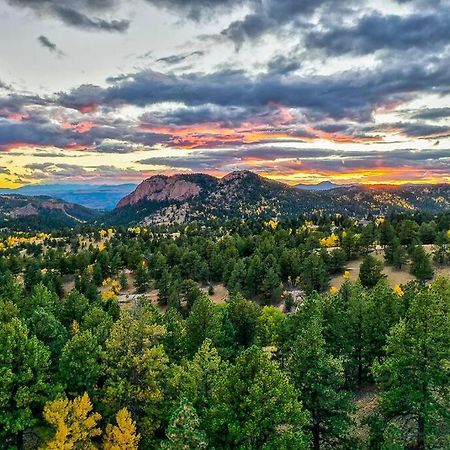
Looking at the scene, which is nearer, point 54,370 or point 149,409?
point 149,409

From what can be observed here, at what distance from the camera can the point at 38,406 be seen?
3416 cm

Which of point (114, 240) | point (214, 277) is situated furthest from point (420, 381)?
point (114, 240)

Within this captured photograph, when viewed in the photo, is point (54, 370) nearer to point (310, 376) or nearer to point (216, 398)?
point (216, 398)

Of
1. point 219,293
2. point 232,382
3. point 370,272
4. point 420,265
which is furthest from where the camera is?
point 219,293

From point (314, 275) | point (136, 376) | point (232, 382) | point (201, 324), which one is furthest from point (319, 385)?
point (314, 275)

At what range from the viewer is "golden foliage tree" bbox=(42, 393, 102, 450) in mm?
29094

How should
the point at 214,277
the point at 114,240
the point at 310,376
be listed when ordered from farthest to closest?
the point at 114,240 < the point at 214,277 < the point at 310,376

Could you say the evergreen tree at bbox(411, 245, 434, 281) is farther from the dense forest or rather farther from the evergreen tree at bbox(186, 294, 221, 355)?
the evergreen tree at bbox(186, 294, 221, 355)

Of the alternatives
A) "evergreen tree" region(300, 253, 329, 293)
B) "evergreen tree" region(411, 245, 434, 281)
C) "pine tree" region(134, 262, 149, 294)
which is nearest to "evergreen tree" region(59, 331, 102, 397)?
"evergreen tree" region(300, 253, 329, 293)

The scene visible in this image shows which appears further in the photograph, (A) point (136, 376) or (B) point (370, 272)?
(B) point (370, 272)

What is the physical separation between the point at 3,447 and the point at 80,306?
37.3 metres

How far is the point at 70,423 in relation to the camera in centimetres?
3031

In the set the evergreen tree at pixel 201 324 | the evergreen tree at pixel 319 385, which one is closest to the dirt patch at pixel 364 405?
the evergreen tree at pixel 319 385

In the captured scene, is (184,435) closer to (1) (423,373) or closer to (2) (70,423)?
(2) (70,423)
